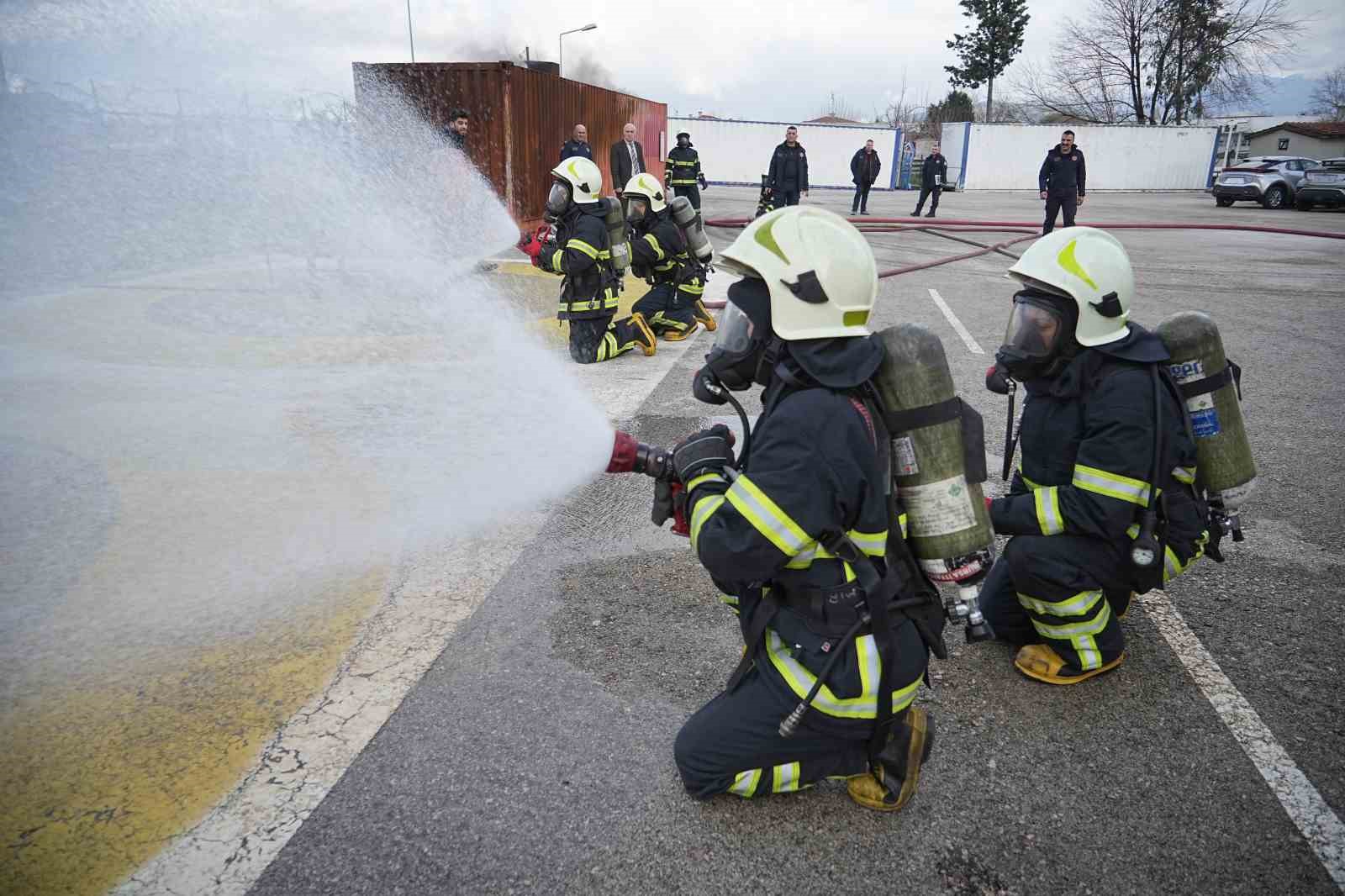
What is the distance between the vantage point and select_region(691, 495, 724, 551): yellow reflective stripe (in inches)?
79.4

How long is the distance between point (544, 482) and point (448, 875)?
7.80ft

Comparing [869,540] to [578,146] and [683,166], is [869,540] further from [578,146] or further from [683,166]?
[683,166]

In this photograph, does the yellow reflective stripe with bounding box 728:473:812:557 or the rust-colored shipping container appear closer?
the yellow reflective stripe with bounding box 728:473:812:557

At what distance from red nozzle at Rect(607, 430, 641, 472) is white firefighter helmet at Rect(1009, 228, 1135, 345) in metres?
1.46

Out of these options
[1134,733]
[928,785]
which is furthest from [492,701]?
[1134,733]

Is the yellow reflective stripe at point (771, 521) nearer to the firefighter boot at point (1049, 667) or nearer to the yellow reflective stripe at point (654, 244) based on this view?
the firefighter boot at point (1049, 667)

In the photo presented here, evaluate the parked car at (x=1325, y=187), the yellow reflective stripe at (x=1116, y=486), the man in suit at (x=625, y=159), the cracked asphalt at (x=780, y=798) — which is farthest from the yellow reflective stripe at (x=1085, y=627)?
the parked car at (x=1325, y=187)

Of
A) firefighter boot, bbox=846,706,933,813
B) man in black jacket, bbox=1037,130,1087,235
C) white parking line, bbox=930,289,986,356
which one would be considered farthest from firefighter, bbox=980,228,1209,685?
man in black jacket, bbox=1037,130,1087,235

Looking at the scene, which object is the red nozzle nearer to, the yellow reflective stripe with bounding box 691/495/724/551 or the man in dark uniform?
the yellow reflective stripe with bounding box 691/495/724/551

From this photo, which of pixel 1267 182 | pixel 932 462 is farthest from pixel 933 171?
pixel 932 462

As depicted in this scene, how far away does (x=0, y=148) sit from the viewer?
27.2 feet

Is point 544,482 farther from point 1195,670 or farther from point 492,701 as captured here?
point 1195,670

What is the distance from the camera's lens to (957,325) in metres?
8.66

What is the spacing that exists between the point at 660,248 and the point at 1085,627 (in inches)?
227
